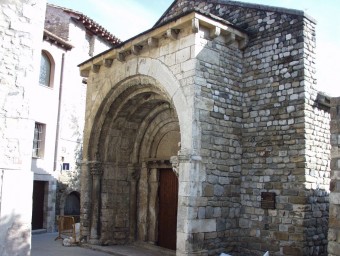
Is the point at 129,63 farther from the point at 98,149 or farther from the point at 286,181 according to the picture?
the point at 286,181

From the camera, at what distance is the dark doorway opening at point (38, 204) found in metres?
13.0

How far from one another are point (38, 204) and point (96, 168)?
4492mm

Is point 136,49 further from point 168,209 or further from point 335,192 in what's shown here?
point 335,192

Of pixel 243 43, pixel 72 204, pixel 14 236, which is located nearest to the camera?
pixel 14 236

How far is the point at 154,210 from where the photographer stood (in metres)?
9.71

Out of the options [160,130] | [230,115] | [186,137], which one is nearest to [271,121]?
[230,115]

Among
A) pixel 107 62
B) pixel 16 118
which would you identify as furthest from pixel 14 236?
pixel 107 62

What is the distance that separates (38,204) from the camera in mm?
13133

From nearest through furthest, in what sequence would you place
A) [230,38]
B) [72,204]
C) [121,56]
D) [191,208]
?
1. [191,208]
2. [230,38]
3. [121,56]
4. [72,204]

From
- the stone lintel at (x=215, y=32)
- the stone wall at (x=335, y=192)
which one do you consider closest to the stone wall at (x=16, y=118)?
the stone lintel at (x=215, y=32)

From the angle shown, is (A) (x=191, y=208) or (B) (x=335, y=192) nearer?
(B) (x=335, y=192)

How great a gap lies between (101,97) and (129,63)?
1397mm

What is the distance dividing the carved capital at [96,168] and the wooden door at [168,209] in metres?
1.56

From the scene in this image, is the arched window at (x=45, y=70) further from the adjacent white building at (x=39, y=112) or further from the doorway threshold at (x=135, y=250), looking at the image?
the doorway threshold at (x=135, y=250)
